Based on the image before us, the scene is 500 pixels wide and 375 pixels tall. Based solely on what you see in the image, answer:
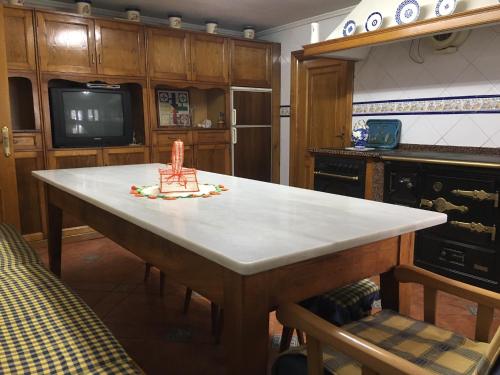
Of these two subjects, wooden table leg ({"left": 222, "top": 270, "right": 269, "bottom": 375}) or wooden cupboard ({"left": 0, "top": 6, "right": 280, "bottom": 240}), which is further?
wooden cupboard ({"left": 0, "top": 6, "right": 280, "bottom": 240})

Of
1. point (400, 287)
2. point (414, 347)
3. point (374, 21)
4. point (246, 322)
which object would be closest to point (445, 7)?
point (374, 21)

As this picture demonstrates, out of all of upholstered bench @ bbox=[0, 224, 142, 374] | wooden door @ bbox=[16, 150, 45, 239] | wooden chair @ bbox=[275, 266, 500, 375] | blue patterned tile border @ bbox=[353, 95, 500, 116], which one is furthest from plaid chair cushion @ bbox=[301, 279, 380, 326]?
wooden door @ bbox=[16, 150, 45, 239]

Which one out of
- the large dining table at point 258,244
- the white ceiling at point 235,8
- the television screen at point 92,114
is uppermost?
the white ceiling at point 235,8

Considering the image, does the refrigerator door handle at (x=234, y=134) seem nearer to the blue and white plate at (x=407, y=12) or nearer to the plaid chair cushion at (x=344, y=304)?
the blue and white plate at (x=407, y=12)

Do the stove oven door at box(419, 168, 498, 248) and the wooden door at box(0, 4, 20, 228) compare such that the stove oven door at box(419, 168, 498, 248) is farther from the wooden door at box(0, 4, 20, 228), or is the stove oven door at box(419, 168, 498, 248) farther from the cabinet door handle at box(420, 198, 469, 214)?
the wooden door at box(0, 4, 20, 228)

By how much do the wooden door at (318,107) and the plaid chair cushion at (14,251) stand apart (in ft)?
9.24

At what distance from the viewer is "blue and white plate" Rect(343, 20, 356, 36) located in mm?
3218

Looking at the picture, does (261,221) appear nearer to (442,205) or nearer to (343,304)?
(343,304)

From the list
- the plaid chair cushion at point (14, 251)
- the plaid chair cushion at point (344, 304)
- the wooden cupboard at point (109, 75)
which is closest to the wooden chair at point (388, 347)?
the plaid chair cushion at point (344, 304)

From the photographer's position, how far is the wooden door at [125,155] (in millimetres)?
3988

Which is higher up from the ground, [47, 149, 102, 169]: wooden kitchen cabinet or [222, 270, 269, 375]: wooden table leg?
[47, 149, 102, 169]: wooden kitchen cabinet

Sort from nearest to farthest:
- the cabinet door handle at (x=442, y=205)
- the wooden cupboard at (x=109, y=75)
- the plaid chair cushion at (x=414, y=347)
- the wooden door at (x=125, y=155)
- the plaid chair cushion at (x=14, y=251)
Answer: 1. the plaid chair cushion at (x=414, y=347)
2. the plaid chair cushion at (x=14, y=251)
3. the cabinet door handle at (x=442, y=205)
4. the wooden cupboard at (x=109, y=75)
5. the wooden door at (x=125, y=155)

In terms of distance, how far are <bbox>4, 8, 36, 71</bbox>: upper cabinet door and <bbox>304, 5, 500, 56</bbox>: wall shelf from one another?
2436 mm

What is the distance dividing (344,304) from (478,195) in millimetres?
1646
